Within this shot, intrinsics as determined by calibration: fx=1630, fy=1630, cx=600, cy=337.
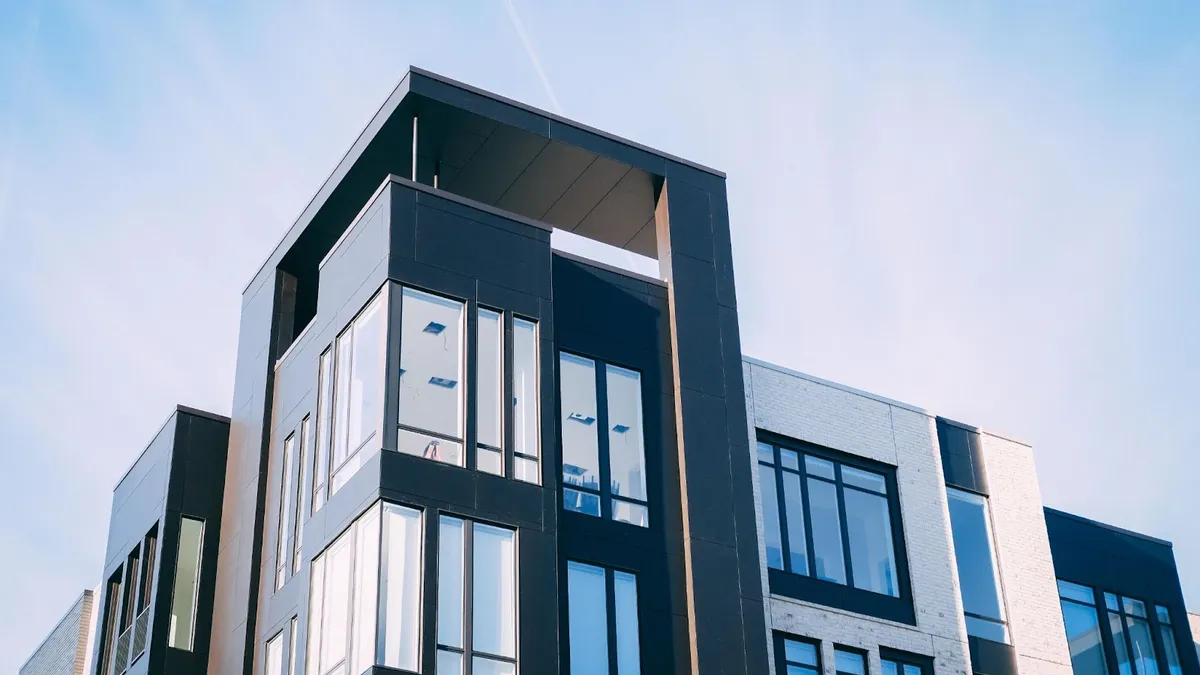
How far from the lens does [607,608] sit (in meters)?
27.5

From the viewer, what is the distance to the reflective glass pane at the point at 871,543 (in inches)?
1275

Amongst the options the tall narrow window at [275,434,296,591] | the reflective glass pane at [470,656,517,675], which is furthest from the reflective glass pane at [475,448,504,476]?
the tall narrow window at [275,434,296,591]

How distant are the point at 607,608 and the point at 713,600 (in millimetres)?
2006

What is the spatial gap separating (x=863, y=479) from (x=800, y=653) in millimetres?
4558

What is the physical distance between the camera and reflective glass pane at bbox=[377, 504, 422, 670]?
24438 mm

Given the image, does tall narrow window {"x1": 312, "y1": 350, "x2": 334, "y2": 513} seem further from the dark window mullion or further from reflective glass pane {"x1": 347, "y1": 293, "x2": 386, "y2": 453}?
the dark window mullion

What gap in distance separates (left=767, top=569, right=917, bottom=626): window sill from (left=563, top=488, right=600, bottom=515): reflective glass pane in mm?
4273

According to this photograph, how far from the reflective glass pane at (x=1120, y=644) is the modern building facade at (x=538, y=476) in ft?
0.32

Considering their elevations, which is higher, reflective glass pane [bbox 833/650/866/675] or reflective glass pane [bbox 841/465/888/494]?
reflective glass pane [bbox 841/465/888/494]

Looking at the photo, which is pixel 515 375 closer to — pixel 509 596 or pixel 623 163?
pixel 509 596

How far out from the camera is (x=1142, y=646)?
37.1 metres

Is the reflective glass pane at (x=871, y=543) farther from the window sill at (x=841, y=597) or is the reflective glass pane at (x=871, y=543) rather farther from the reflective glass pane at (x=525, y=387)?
the reflective glass pane at (x=525, y=387)

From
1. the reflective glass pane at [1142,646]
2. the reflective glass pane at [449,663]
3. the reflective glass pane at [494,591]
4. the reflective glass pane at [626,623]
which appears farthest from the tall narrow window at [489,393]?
the reflective glass pane at [1142,646]

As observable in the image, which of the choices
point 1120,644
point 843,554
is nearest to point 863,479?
point 843,554
